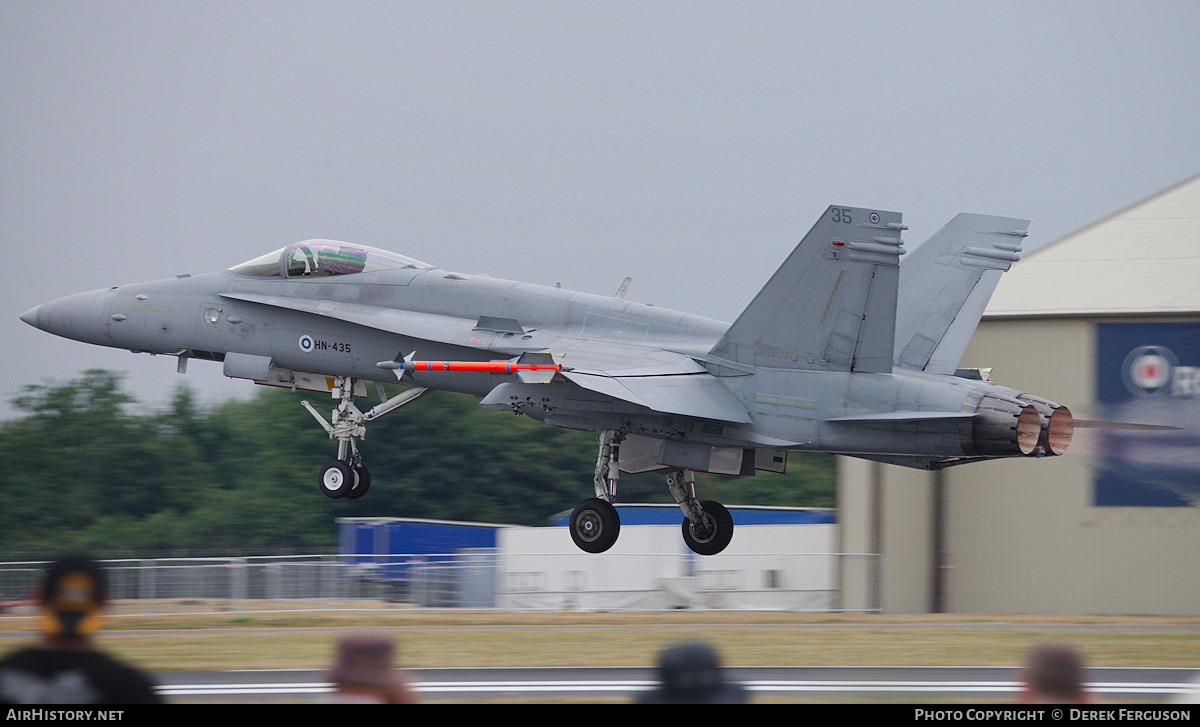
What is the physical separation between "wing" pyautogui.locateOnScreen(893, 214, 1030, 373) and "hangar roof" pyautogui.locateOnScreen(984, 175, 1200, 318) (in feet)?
17.9

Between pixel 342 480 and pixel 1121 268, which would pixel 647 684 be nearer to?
pixel 342 480

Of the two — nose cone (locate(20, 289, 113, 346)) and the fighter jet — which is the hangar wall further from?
nose cone (locate(20, 289, 113, 346))

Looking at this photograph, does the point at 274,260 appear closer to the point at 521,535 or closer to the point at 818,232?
the point at 818,232

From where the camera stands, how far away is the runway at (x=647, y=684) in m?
10.2

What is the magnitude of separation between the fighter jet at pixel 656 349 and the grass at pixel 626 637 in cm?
177

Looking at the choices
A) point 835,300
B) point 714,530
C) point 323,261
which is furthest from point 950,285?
point 323,261

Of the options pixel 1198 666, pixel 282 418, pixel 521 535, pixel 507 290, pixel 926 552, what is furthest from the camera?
pixel 282 418

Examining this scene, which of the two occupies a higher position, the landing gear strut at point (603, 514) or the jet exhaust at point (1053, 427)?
the jet exhaust at point (1053, 427)

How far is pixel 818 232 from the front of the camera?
47.2ft

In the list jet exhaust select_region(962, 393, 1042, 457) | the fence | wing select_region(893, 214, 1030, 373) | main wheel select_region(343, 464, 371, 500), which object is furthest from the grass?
wing select_region(893, 214, 1030, 373)

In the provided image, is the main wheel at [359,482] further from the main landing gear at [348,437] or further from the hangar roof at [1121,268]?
the hangar roof at [1121,268]

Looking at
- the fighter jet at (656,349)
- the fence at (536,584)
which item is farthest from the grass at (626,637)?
the fence at (536,584)

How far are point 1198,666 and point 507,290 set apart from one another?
1012cm
